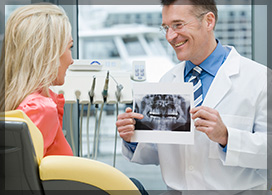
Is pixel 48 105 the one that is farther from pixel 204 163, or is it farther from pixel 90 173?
pixel 204 163

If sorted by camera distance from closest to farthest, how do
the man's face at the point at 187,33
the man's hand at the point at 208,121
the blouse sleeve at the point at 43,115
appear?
the blouse sleeve at the point at 43,115 → the man's hand at the point at 208,121 → the man's face at the point at 187,33

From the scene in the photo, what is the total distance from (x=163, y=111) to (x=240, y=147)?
0.30m

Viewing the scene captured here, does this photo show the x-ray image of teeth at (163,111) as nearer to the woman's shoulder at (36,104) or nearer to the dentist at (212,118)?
the dentist at (212,118)

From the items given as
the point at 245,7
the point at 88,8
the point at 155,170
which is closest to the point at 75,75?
the point at 88,8

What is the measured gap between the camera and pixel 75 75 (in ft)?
5.58

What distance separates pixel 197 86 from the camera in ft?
4.37

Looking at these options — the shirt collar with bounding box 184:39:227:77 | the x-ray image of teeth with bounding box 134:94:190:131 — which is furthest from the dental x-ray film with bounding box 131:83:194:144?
the shirt collar with bounding box 184:39:227:77

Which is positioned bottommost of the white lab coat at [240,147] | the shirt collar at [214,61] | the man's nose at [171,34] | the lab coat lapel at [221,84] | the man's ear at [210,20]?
the white lab coat at [240,147]

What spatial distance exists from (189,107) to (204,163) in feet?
0.82

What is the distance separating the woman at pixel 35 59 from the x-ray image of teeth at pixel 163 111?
0.32 meters

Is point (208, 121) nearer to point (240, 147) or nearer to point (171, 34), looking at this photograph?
point (240, 147)

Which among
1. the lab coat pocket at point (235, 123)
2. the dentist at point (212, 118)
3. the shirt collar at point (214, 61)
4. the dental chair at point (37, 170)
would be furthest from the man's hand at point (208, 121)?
the dental chair at point (37, 170)

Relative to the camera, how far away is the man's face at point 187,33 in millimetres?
1341

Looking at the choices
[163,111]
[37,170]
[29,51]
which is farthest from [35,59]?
[163,111]
